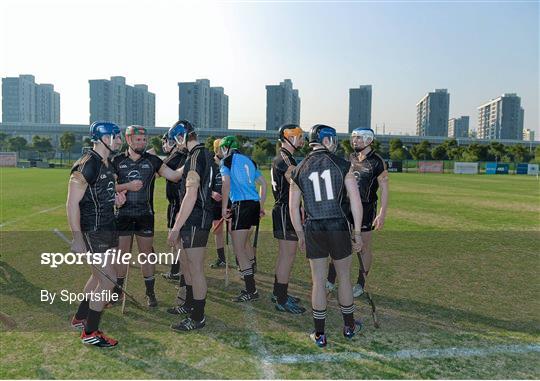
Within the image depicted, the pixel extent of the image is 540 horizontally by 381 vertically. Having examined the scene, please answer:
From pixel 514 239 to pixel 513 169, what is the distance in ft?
203

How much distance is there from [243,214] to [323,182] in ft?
6.89

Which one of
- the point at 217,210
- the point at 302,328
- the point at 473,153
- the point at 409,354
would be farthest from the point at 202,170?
the point at 473,153

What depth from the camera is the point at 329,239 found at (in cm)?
482

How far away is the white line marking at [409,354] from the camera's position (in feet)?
14.6

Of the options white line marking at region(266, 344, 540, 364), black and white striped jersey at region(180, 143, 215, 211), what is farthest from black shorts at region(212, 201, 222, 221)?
white line marking at region(266, 344, 540, 364)

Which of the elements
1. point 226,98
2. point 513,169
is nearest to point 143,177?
point 513,169

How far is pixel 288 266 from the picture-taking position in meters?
6.16

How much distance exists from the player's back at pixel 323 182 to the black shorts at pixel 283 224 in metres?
1.21

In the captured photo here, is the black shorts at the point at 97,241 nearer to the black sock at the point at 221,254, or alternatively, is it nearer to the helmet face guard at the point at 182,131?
the helmet face guard at the point at 182,131

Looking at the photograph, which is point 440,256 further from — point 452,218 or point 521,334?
point 452,218

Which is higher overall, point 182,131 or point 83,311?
point 182,131

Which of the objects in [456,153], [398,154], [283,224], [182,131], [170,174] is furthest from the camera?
[456,153]

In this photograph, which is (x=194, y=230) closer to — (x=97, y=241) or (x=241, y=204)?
(x=97, y=241)

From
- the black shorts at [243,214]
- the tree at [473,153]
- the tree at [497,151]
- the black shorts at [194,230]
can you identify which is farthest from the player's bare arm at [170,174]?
the tree at [497,151]
